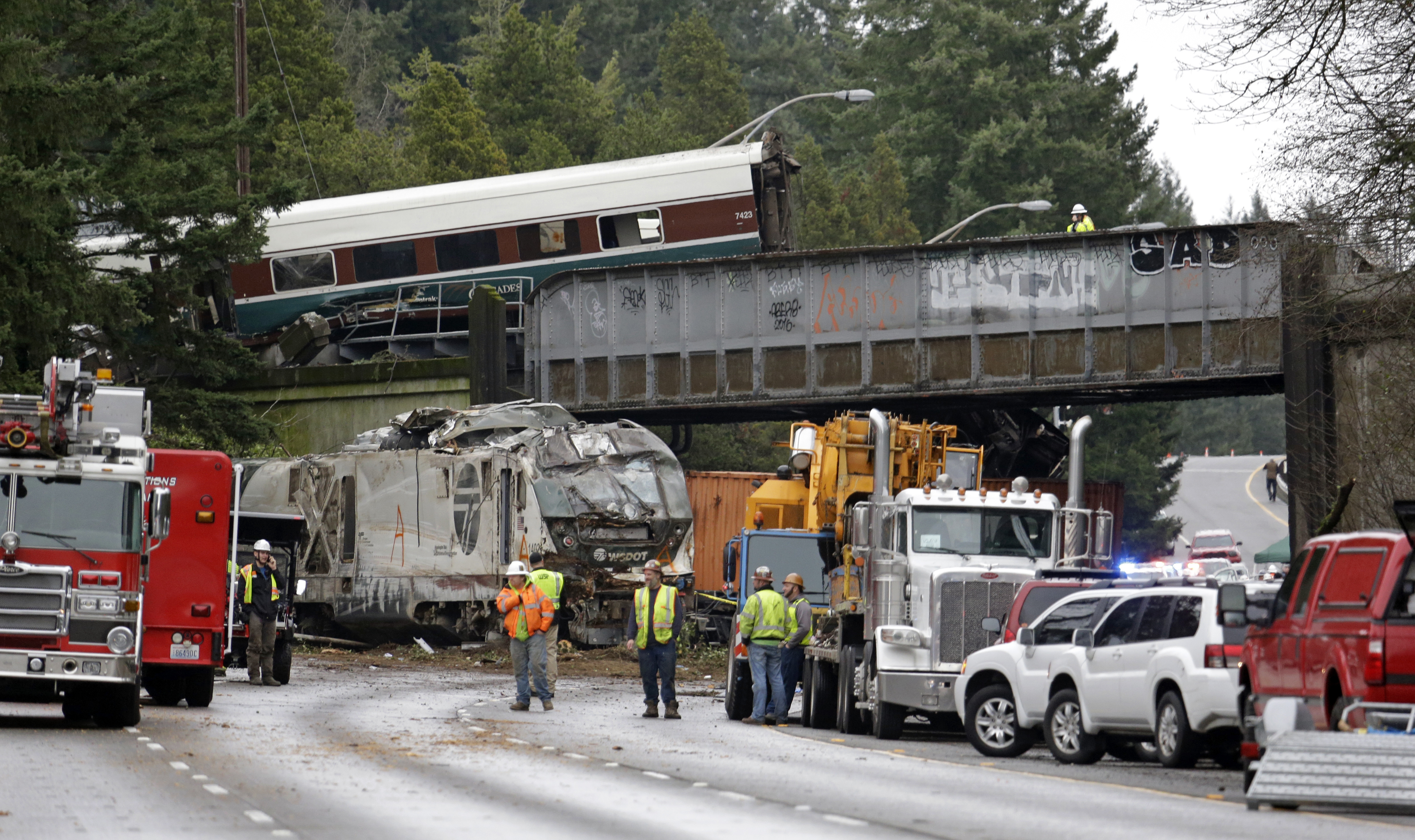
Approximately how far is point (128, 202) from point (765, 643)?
1667cm

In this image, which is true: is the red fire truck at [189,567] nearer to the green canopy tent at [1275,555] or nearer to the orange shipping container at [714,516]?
the orange shipping container at [714,516]

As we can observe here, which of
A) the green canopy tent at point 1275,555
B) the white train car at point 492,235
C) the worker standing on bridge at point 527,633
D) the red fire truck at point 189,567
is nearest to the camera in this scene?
the red fire truck at point 189,567

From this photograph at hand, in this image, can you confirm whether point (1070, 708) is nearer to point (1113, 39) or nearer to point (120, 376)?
point (120, 376)

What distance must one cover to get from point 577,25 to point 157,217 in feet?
188

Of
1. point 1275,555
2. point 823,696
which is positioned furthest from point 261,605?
point 1275,555

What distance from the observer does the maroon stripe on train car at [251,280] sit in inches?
1548

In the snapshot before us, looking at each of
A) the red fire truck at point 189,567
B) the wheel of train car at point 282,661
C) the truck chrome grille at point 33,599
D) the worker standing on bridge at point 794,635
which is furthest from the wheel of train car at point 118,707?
the wheel of train car at point 282,661

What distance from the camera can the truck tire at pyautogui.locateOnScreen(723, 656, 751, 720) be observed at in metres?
22.4

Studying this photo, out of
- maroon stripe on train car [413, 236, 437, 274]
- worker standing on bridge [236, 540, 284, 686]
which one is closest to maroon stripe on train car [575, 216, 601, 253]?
maroon stripe on train car [413, 236, 437, 274]

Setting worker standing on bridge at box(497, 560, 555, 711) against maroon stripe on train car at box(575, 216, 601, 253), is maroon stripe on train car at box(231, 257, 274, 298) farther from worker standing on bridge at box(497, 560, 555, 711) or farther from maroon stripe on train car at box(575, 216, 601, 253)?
Result: worker standing on bridge at box(497, 560, 555, 711)

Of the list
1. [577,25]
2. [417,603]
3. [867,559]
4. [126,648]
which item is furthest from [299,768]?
[577,25]

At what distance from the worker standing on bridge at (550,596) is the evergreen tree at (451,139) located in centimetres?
3880

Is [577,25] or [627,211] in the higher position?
[577,25]

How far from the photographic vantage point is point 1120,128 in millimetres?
75688
